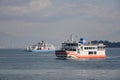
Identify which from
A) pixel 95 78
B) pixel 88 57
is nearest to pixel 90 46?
pixel 88 57

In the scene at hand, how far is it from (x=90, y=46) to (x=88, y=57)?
3363 millimetres

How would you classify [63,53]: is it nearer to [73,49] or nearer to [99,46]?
[73,49]

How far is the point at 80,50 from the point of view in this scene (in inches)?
5482

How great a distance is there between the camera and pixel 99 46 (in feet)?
479

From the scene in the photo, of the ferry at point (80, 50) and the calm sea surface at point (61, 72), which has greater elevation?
the ferry at point (80, 50)

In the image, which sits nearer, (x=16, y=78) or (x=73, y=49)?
(x=16, y=78)

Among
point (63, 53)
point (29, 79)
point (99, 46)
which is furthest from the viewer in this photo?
point (99, 46)

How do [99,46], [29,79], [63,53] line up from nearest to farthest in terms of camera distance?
[29,79] < [63,53] < [99,46]

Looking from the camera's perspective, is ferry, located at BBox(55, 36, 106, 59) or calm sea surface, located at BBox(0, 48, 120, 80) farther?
ferry, located at BBox(55, 36, 106, 59)

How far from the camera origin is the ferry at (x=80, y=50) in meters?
137

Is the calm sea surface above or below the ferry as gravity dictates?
below

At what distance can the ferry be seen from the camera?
136875 millimetres

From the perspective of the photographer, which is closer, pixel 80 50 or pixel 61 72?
pixel 61 72

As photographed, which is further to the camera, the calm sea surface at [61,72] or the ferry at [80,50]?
the ferry at [80,50]
